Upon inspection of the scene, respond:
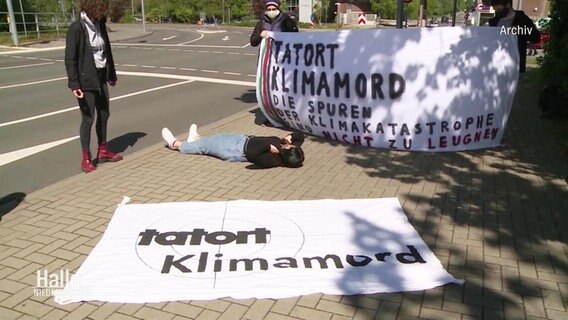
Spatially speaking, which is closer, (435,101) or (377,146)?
(435,101)

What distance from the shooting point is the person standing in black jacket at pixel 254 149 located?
5.69 m

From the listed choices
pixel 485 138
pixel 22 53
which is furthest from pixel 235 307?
pixel 22 53

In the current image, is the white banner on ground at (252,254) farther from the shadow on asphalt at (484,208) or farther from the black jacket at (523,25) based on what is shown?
the black jacket at (523,25)

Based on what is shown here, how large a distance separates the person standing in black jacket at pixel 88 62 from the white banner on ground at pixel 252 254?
1.61m

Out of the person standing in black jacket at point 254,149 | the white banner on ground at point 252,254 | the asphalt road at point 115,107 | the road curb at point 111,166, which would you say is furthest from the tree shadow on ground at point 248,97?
the white banner on ground at point 252,254

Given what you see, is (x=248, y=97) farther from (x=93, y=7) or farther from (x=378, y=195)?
(x=378, y=195)

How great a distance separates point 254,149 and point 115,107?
505 centimetres

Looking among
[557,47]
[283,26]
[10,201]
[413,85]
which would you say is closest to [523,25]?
[557,47]

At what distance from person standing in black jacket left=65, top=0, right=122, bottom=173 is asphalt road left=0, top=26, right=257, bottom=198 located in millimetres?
803

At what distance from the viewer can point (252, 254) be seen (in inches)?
144

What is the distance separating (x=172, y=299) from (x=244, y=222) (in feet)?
3.93

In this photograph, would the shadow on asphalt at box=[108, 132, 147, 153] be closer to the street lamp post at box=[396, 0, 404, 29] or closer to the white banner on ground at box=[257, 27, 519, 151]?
the white banner on ground at box=[257, 27, 519, 151]

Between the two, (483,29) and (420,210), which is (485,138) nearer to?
(483,29)

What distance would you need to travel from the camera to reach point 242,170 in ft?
18.9
